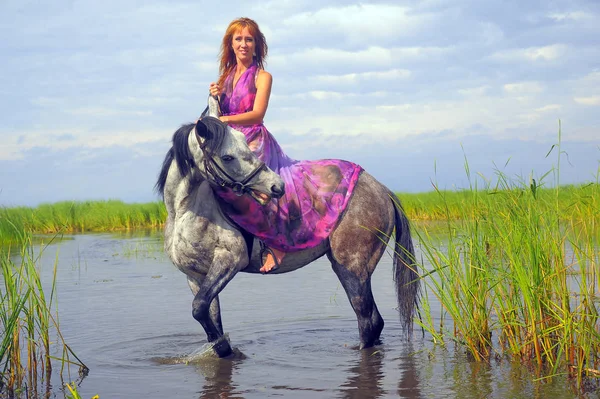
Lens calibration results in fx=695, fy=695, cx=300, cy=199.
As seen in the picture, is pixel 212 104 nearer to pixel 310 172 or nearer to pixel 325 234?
pixel 310 172

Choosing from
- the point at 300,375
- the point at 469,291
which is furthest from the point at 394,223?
the point at 300,375

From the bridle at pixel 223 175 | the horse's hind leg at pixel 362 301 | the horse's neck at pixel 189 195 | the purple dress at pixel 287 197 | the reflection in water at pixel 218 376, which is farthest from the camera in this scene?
→ the horse's hind leg at pixel 362 301

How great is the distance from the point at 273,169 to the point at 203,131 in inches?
37.4

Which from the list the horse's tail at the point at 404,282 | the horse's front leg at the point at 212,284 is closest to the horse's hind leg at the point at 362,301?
the horse's tail at the point at 404,282

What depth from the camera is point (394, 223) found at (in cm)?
612

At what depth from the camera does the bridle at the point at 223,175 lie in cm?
505

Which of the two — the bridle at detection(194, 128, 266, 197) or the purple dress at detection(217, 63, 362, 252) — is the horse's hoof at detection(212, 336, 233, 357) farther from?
the bridle at detection(194, 128, 266, 197)

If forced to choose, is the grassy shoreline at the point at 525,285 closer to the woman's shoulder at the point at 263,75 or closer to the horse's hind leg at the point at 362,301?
the horse's hind leg at the point at 362,301

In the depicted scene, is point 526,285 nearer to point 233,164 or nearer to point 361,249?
point 361,249

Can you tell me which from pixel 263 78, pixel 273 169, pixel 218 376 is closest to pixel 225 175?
pixel 273 169

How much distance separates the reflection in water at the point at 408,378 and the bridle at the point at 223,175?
1.76 meters

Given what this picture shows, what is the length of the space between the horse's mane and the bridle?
6cm

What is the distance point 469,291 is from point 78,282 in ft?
24.7

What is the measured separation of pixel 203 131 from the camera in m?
4.97
